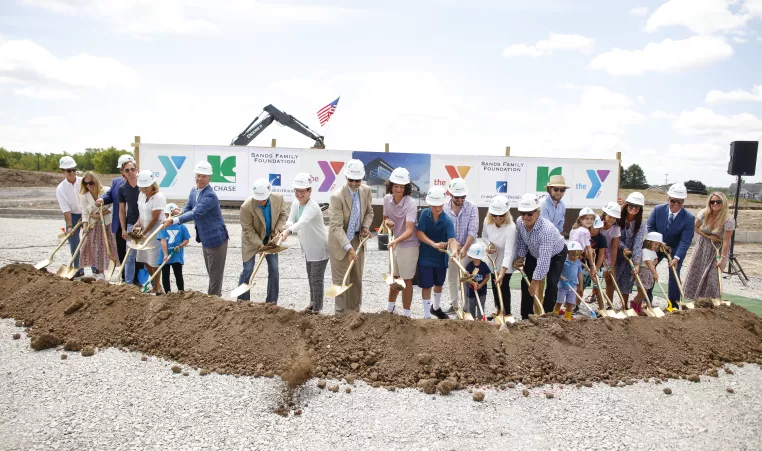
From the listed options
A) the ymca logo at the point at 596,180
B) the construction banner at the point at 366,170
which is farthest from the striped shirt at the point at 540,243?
the ymca logo at the point at 596,180

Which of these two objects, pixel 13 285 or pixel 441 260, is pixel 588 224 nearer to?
pixel 441 260

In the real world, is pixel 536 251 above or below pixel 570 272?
above

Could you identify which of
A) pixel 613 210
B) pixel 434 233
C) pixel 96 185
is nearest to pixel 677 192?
pixel 613 210

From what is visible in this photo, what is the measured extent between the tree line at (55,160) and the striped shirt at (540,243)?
167 feet

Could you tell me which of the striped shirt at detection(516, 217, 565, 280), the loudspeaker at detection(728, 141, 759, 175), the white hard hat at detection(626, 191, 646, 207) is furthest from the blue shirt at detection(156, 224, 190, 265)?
the loudspeaker at detection(728, 141, 759, 175)

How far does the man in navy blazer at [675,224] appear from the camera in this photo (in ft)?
20.5

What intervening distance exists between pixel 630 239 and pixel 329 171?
7.47 m

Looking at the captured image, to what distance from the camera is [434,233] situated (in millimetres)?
5535

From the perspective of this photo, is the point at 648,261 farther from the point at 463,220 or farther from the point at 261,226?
the point at 261,226

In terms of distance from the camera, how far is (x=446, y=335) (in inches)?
179

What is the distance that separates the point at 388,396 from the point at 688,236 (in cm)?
436

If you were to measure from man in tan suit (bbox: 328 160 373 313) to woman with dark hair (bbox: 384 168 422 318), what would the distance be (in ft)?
Answer: 0.88

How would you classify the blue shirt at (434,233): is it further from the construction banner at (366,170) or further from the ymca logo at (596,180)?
the ymca logo at (596,180)

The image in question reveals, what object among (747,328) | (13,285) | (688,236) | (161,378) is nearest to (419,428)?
(161,378)
